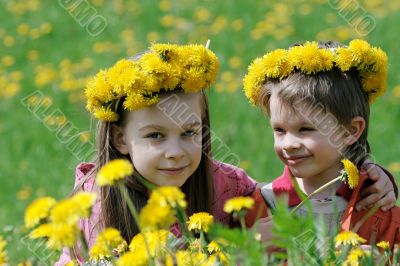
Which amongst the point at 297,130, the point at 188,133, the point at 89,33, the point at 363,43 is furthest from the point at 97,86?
the point at 89,33

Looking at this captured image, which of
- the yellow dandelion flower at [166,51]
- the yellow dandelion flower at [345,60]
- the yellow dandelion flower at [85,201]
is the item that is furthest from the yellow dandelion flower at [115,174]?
the yellow dandelion flower at [345,60]

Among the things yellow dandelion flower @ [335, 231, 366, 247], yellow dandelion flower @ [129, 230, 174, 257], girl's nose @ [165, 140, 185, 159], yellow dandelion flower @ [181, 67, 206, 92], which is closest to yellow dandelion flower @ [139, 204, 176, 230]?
yellow dandelion flower @ [129, 230, 174, 257]

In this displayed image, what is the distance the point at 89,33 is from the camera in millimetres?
7633

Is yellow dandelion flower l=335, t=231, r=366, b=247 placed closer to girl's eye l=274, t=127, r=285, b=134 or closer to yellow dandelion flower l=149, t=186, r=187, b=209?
yellow dandelion flower l=149, t=186, r=187, b=209

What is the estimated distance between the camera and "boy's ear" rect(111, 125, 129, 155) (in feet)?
10.6

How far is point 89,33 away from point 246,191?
4.42m

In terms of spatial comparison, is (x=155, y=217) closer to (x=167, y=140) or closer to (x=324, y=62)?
(x=167, y=140)

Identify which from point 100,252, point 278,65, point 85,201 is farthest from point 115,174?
point 278,65

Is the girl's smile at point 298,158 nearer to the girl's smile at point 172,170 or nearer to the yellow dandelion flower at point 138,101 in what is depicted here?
the girl's smile at point 172,170

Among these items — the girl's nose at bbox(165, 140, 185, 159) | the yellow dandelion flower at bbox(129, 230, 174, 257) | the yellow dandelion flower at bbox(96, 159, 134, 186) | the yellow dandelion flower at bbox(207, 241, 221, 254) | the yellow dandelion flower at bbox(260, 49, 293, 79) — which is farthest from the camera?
the yellow dandelion flower at bbox(260, 49, 293, 79)

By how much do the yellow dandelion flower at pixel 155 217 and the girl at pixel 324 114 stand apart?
1.16 metres

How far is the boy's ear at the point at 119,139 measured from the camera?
324 centimetres

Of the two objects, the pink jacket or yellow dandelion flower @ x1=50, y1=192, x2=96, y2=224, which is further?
the pink jacket

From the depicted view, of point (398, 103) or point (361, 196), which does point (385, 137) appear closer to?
point (398, 103)
